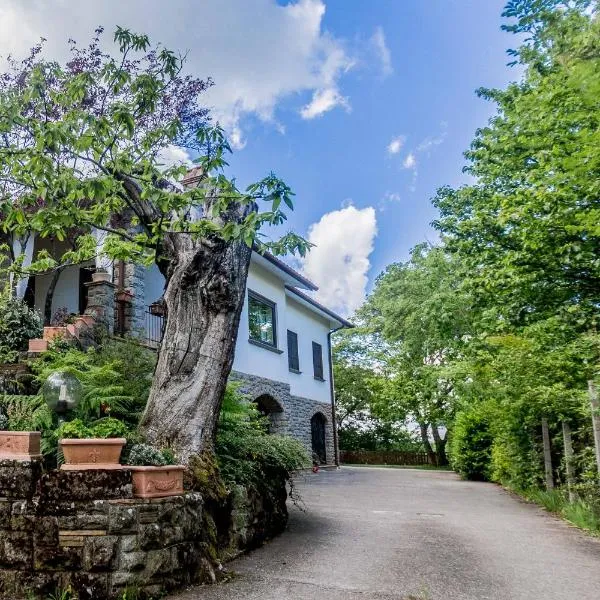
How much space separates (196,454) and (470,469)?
36.3ft

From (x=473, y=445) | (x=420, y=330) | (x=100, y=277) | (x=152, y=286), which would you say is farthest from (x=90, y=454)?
(x=420, y=330)

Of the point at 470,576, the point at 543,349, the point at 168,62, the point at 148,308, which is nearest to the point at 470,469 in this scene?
the point at 543,349

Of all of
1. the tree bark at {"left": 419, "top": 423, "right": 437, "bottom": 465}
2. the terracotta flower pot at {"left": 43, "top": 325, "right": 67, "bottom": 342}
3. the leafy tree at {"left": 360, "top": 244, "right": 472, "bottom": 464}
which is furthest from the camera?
the tree bark at {"left": 419, "top": 423, "right": 437, "bottom": 465}

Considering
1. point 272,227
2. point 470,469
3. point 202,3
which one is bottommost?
point 470,469

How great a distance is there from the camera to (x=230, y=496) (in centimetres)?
471

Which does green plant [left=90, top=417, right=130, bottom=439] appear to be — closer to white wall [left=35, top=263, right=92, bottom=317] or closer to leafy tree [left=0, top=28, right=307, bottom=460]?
leafy tree [left=0, top=28, right=307, bottom=460]

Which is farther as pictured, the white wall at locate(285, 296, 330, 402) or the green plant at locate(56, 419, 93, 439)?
the white wall at locate(285, 296, 330, 402)

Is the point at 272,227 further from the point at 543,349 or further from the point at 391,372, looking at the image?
the point at 391,372

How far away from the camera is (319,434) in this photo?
1680cm

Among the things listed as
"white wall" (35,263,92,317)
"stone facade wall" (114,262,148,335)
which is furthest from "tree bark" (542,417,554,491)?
"white wall" (35,263,92,317)

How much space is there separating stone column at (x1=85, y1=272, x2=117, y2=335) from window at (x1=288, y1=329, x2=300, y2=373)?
653 cm

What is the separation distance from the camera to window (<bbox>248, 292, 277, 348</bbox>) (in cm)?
1264

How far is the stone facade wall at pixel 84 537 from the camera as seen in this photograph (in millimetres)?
3452

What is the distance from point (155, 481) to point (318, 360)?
13355 mm
